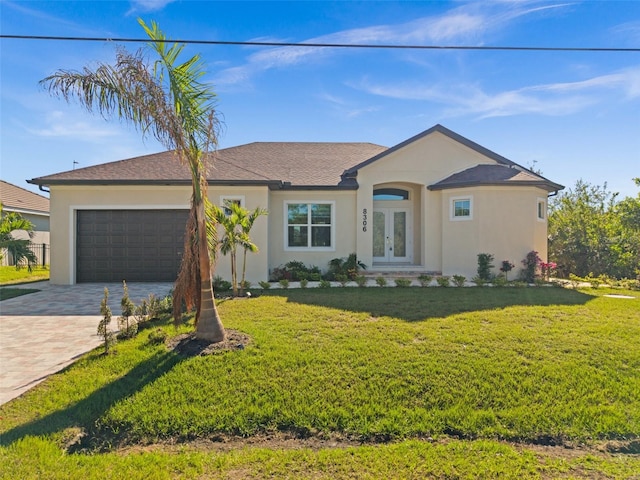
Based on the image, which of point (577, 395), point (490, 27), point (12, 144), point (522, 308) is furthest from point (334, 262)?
point (12, 144)

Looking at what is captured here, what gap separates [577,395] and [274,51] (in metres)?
9.54

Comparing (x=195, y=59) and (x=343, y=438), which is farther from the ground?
(x=195, y=59)

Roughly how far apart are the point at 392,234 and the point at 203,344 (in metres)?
11.3

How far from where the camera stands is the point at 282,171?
601 inches

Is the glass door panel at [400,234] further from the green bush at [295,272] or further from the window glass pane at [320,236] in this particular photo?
the green bush at [295,272]

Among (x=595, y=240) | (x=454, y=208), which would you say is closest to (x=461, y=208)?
(x=454, y=208)

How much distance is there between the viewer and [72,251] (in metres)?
12.8

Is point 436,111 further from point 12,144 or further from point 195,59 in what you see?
point 12,144

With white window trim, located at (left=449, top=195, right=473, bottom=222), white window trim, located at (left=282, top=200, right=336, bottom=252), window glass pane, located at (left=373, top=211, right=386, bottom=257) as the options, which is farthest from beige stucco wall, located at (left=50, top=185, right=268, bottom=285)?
white window trim, located at (left=449, top=195, right=473, bottom=222)

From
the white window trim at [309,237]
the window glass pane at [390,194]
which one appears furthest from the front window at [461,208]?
the white window trim at [309,237]

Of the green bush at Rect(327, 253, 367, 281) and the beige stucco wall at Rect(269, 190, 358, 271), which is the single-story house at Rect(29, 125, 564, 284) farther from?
the green bush at Rect(327, 253, 367, 281)

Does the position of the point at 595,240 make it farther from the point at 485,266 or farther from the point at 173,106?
the point at 173,106

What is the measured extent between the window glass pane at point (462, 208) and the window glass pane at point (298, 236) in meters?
6.11

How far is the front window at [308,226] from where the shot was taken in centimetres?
1406
